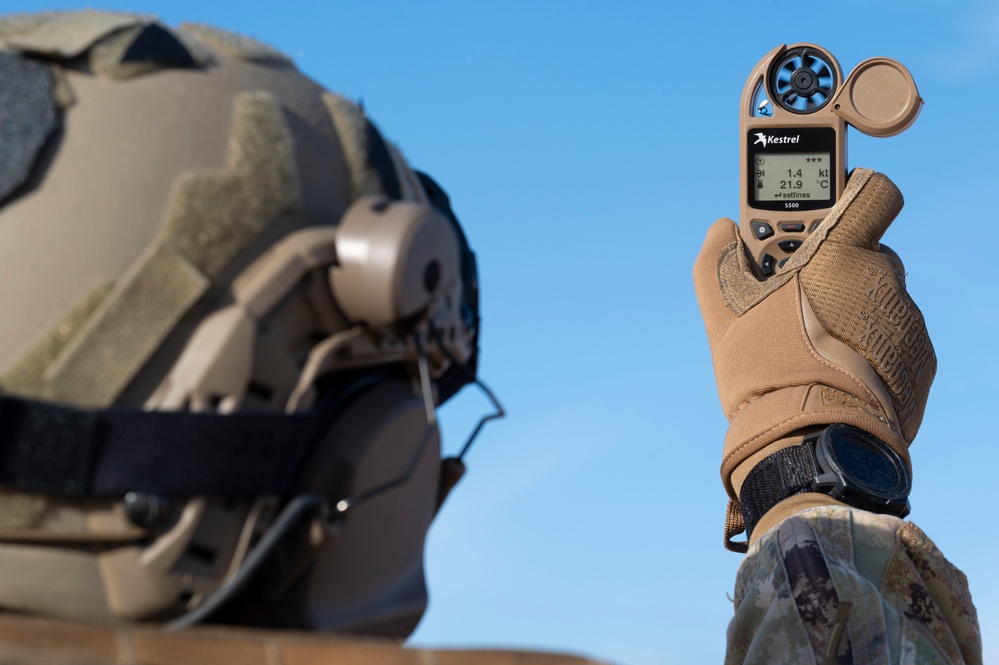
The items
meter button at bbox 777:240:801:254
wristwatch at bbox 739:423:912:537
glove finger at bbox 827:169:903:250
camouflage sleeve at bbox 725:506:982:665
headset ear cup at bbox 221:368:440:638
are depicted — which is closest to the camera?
headset ear cup at bbox 221:368:440:638

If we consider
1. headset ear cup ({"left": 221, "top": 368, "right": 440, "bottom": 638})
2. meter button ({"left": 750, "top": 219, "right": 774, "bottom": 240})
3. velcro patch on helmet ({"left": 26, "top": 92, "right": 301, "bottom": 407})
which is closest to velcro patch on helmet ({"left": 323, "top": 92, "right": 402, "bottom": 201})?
velcro patch on helmet ({"left": 26, "top": 92, "right": 301, "bottom": 407})

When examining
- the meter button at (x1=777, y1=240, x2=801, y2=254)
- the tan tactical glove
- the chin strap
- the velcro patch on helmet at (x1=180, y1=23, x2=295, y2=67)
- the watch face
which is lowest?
the watch face

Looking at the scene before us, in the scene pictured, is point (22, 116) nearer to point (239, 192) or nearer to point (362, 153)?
point (239, 192)

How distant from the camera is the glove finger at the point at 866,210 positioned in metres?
3.75

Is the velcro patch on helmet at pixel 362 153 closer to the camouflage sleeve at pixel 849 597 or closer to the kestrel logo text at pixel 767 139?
the camouflage sleeve at pixel 849 597

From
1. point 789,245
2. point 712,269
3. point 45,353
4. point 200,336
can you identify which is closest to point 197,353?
point 200,336

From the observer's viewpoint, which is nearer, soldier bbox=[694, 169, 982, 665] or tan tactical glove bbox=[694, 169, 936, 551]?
soldier bbox=[694, 169, 982, 665]

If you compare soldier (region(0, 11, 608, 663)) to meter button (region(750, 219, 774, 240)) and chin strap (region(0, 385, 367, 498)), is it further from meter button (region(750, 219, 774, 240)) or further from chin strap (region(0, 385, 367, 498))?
meter button (region(750, 219, 774, 240))

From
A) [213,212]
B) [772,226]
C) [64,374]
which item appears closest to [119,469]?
[64,374]

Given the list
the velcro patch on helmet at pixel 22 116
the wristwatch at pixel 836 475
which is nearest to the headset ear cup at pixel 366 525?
the velcro patch on helmet at pixel 22 116

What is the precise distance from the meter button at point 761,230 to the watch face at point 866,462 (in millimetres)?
759

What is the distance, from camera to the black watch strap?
3.23m

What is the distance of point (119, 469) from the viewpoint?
4.66 feet

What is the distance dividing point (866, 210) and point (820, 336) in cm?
45
